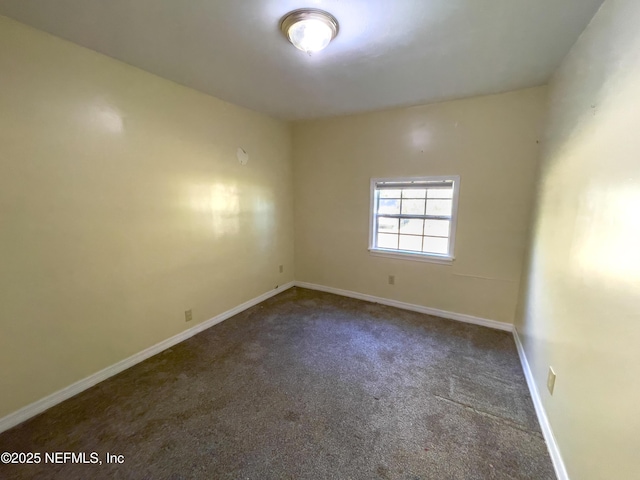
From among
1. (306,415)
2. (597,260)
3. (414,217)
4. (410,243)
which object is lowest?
(306,415)

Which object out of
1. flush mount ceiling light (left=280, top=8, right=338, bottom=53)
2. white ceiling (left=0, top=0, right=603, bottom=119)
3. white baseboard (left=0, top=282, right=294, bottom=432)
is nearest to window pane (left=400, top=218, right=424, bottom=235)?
white ceiling (left=0, top=0, right=603, bottom=119)

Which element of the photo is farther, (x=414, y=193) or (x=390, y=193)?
(x=390, y=193)

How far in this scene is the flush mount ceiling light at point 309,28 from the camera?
1.51 meters

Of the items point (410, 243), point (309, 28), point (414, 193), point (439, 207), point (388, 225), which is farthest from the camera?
point (388, 225)

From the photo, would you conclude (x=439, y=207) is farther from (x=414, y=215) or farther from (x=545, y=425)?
(x=545, y=425)

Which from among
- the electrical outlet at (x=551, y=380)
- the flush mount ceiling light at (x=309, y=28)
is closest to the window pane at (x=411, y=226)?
the electrical outlet at (x=551, y=380)

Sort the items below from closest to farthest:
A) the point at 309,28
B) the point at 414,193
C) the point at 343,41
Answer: the point at 309,28 → the point at 343,41 → the point at 414,193

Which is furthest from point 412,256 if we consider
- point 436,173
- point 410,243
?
point 436,173

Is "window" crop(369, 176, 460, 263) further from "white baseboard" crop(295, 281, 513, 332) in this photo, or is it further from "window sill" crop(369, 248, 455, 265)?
"white baseboard" crop(295, 281, 513, 332)

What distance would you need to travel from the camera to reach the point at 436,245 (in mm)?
3240

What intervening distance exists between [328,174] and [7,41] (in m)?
2.94

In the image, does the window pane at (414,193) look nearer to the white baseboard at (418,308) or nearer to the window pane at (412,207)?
the window pane at (412,207)

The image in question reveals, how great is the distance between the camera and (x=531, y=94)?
250 cm

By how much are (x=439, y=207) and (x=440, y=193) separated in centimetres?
16
